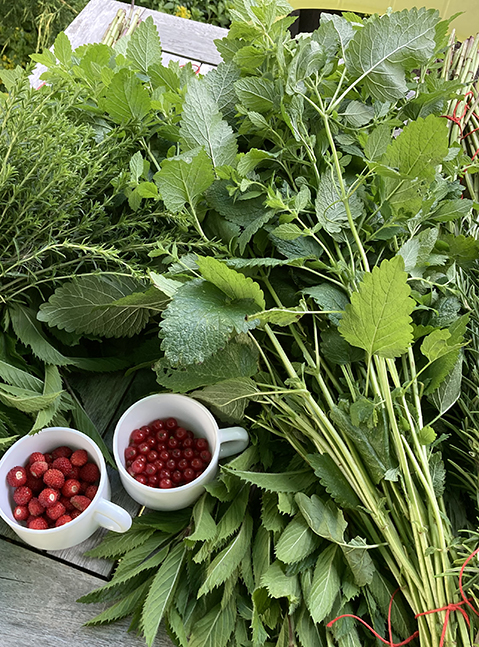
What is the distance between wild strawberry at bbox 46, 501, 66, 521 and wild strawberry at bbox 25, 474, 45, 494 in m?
0.04

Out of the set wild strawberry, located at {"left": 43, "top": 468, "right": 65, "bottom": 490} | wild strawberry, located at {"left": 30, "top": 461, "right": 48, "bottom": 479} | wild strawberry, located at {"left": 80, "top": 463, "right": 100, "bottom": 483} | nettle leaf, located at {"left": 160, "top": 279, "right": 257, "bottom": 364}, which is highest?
nettle leaf, located at {"left": 160, "top": 279, "right": 257, "bottom": 364}

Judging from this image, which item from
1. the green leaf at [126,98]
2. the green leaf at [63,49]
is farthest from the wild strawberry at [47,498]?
the green leaf at [63,49]

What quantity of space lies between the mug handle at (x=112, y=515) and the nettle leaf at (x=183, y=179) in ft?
1.19

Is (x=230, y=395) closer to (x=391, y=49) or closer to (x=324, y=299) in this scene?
(x=324, y=299)

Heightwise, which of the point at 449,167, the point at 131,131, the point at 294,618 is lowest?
the point at 294,618

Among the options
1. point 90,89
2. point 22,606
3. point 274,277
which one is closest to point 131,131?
point 90,89

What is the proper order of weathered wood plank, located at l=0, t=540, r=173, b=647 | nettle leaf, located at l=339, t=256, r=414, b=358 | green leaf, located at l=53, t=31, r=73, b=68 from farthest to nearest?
green leaf, located at l=53, t=31, r=73, b=68
weathered wood plank, located at l=0, t=540, r=173, b=647
nettle leaf, located at l=339, t=256, r=414, b=358

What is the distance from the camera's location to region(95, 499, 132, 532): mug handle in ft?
2.08

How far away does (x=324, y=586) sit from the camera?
23.2 inches

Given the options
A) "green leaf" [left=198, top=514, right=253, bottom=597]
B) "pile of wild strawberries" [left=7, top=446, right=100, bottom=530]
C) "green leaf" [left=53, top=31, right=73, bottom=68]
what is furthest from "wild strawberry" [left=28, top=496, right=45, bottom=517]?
"green leaf" [left=53, top=31, right=73, bottom=68]

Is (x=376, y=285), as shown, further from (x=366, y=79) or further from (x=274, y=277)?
(x=366, y=79)

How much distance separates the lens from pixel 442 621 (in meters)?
0.56

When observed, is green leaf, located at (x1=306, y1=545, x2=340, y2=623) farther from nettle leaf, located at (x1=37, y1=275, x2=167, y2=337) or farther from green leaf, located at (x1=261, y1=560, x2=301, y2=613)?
nettle leaf, located at (x1=37, y1=275, x2=167, y2=337)

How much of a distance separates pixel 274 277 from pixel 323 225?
0.37ft
